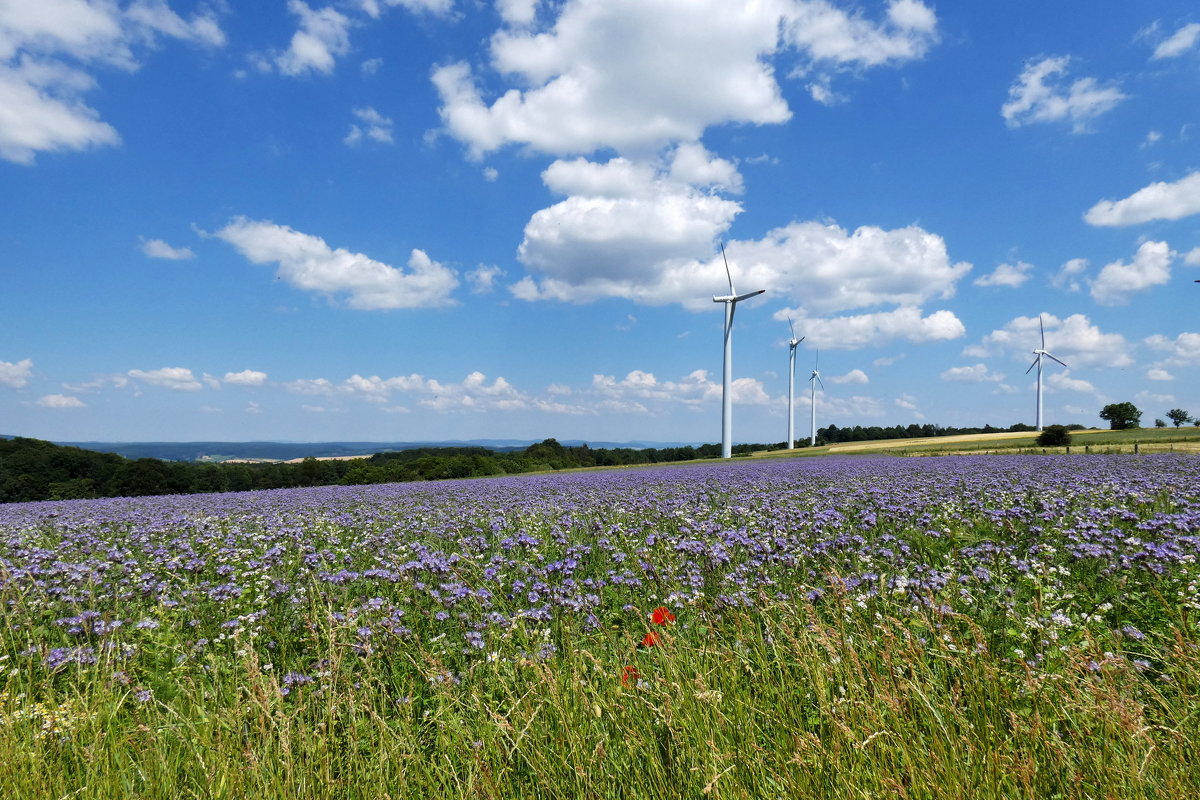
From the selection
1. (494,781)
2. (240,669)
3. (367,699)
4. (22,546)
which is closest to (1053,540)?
(494,781)

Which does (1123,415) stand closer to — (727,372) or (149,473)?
(727,372)

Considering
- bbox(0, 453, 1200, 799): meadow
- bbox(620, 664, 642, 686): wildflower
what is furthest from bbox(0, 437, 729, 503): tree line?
bbox(620, 664, 642, 686): wildflower

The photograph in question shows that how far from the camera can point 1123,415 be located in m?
70.3

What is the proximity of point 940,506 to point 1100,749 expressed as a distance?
6.83 meters

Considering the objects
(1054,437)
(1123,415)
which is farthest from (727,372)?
(1123,415)

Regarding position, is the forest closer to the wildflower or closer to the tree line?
the tree line

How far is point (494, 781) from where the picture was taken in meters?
2.86

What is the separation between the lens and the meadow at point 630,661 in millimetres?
2623

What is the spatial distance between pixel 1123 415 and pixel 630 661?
89977 mm

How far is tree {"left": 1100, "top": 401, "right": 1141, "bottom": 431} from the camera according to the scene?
6944 centimetres

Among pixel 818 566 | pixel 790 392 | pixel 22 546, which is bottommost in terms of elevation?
pixel 22 546

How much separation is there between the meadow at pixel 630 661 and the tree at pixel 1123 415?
261 feet

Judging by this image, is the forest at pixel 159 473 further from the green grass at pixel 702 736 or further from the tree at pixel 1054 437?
the tree at pixel 1054 437

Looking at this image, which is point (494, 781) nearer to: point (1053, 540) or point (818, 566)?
point (818, 566)
